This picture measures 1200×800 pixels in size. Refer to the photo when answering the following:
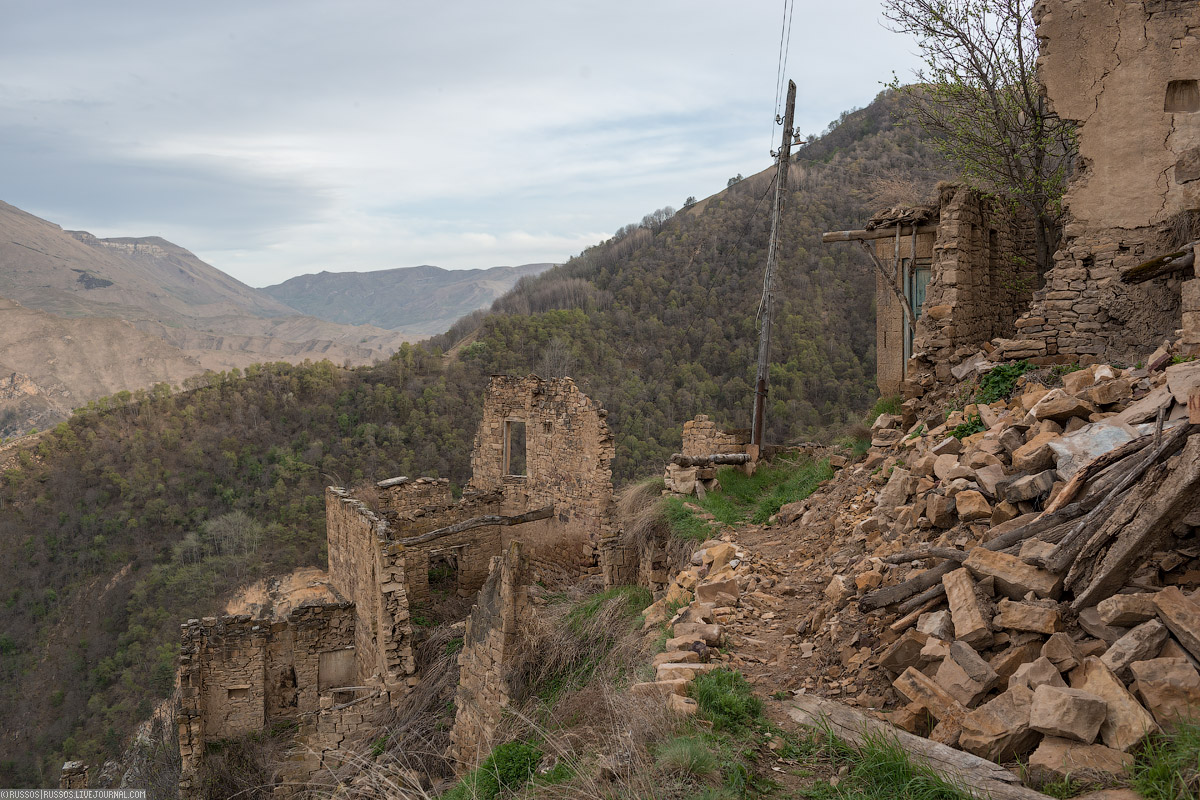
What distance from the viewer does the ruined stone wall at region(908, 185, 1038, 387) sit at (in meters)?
8.07

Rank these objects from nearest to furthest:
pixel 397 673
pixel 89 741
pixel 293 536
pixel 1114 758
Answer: pixel 1114 758
pixel 397 673
pixel 89 741
pixel 293 536

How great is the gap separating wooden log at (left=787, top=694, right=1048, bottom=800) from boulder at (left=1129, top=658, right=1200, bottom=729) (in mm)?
627

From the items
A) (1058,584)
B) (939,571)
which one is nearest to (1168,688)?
(1058,584)

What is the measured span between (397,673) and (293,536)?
1561 centimetres

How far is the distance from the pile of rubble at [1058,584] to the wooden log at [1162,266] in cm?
160

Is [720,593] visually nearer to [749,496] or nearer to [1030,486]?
[1030,486]

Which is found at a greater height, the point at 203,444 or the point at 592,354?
the point at 592,354

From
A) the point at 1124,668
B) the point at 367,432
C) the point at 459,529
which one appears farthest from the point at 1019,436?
the point at 367,432

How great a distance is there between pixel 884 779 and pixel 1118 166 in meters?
6.39

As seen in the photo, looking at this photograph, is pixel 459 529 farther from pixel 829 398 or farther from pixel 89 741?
pixel 829 398

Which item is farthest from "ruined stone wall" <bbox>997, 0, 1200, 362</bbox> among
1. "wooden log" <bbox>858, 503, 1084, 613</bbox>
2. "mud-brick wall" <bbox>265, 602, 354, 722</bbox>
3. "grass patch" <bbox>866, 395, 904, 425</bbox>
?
"mud-brick wall" <bbox>265, 602, 354, 722</bbox>

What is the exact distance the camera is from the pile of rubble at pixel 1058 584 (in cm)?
285

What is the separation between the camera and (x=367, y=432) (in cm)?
2742

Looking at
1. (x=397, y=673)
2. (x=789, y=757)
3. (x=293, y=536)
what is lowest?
(x=293, y=536)
